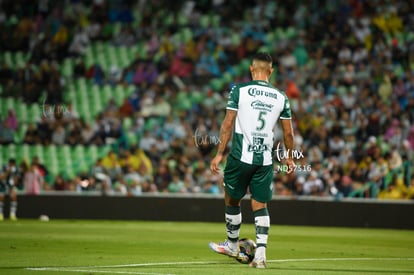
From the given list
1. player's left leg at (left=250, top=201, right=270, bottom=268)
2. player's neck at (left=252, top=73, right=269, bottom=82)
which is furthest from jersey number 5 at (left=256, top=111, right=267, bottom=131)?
player's left leg at (left=250, top=201, right=270, bottom=268)

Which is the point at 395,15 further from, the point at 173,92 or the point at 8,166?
the point at 8,166

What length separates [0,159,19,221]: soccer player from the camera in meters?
26.0

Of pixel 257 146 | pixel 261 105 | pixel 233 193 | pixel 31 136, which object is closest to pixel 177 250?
pixel 233 193

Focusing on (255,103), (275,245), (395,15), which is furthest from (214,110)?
(255,103)

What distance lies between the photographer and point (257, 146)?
38.6 ft

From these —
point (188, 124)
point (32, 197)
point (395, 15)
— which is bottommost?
point (32, 197)

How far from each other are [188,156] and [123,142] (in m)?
2.66

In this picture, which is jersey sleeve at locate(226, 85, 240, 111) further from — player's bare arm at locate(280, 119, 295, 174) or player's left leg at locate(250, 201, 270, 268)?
player's left leg at locate(250, 201, 270, 268)

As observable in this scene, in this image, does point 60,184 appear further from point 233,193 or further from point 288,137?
point 288,137

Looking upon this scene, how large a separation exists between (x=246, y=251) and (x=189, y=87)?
19934 mm

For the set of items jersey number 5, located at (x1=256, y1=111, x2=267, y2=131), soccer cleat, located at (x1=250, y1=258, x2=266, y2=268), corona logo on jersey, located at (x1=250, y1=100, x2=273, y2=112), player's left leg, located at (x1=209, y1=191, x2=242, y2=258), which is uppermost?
corona logo on jersey, located at (x1=250, y1=100, x2=273, y2=112)

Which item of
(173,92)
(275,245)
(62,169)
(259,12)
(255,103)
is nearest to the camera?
(255,103)

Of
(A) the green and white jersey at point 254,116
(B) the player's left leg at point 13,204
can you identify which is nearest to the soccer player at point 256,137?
(A) the green and white jersey at point 254,116

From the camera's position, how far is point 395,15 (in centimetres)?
3222
